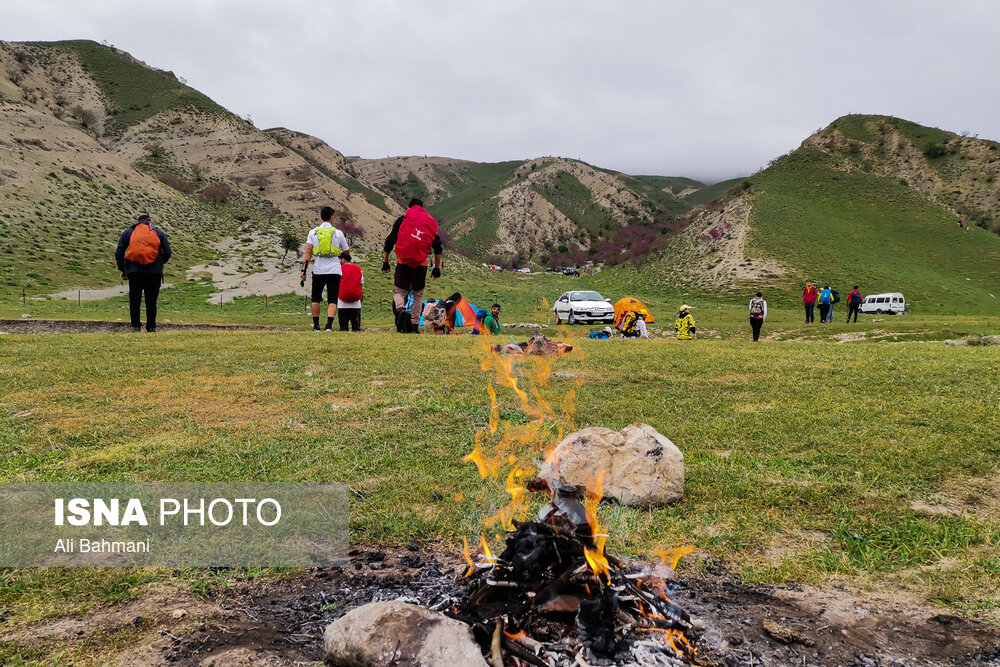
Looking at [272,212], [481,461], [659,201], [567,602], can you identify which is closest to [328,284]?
[481,461]

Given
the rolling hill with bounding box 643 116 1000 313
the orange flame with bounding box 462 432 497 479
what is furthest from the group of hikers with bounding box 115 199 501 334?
the rolling hill with bounding box 643 116 1000 313

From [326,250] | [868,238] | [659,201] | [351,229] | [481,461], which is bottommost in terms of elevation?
[481,461]

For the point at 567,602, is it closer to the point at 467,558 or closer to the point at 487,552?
the point at 487,552

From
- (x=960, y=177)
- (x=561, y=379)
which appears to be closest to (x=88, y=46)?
(x=561, y=379)

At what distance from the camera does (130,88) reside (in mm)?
89000

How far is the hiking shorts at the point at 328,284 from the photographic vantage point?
14438mm

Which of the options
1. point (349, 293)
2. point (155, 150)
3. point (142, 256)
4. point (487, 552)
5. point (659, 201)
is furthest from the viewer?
point (659, 201)

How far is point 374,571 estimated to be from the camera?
3.82 meters

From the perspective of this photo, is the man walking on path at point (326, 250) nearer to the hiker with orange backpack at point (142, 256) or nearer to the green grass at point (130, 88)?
the hiker with orange backpack at point (142, 256)

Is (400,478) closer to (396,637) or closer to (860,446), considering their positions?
(396,637)

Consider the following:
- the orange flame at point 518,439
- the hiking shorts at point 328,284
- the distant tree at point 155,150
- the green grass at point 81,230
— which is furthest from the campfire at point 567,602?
the distant tree at point 155,150

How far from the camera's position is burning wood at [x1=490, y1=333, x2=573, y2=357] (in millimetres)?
12625

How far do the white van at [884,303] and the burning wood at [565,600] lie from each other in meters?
51.7

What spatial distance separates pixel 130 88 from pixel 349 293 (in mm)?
98876
